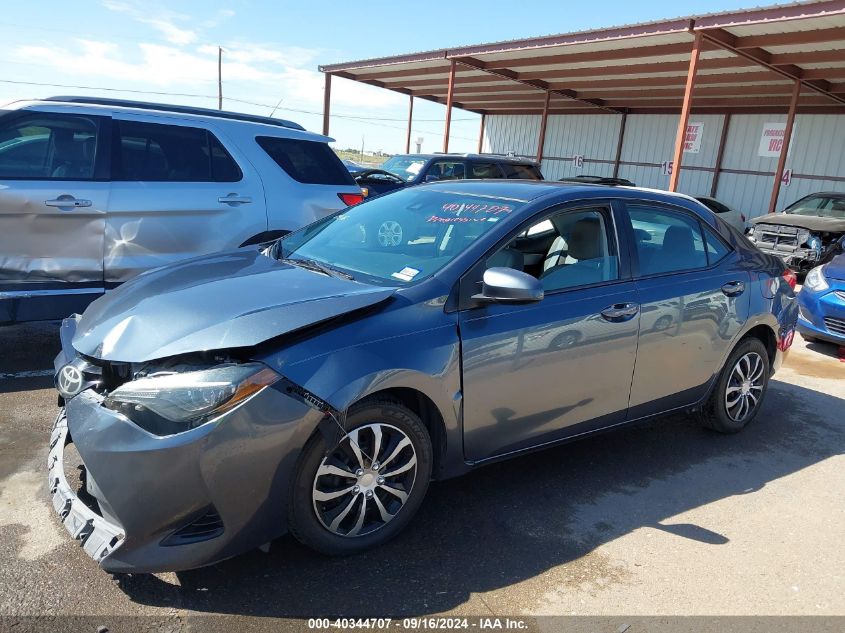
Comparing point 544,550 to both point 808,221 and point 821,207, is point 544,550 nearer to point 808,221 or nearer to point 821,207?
point 808,221

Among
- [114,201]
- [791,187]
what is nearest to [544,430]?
[114,201]

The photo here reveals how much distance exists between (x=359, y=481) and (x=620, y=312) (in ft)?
5.64

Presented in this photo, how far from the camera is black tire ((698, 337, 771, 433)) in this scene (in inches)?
173

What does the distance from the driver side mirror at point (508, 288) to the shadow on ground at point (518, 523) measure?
1.11m

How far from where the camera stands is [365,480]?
2.81 meters

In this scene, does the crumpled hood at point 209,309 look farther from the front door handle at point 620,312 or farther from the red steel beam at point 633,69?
the red steel beam at point 633,69

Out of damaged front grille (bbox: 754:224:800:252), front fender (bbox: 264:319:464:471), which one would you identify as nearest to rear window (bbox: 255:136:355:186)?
front fender (bbox: 264:319:464:471)

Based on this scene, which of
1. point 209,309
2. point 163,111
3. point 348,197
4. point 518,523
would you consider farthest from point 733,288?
point 163,111

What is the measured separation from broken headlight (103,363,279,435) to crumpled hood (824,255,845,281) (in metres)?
6.54

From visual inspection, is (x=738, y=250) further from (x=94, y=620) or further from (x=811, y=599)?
(x=94, y=620)

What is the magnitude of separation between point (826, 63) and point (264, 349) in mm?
14797

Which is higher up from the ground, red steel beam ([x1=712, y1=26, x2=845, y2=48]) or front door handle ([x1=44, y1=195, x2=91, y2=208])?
red steel beam ([x1=712, y1=26, x2=845, y2=48])

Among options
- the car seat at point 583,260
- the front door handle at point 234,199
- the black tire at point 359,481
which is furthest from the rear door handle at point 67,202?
the car seat at point 583,260

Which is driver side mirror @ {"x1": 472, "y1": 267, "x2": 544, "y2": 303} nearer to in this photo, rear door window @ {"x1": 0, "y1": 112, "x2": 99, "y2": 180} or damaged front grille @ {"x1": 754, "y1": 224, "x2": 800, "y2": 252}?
rear door window @ {"x1": 0, "y1": 112, "x2": 99, "y2": 180}
